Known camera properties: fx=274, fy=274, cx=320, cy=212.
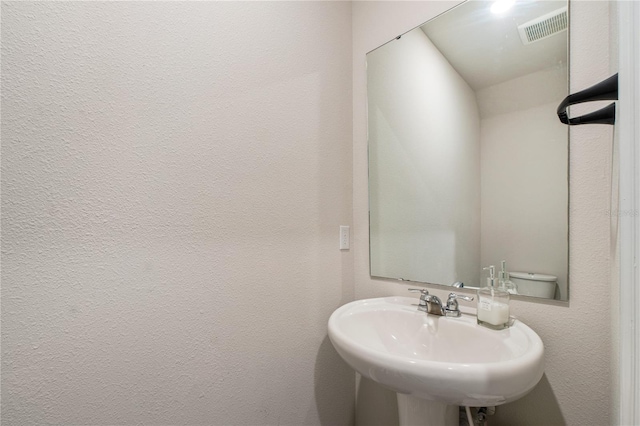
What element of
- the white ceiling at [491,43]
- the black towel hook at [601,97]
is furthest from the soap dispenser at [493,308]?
the white ceiling at [491,43]

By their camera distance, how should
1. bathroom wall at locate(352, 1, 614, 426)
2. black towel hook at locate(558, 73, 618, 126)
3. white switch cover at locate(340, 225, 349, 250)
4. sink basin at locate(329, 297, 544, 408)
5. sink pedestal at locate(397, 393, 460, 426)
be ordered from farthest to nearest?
1. white switch cover at locate(340, 225, 349, 250)
2. sink pedestal at locate(397, 393, 460, 426)
3. bathroom wall at locate(352, 1, 614, 426)
4. sink basin at locate(329, 297, 544, 408)
5. black towel hook at locate(558, 73, 618, 126)

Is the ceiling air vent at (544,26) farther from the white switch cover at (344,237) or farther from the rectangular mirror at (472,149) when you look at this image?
the white switch cover at (344,237)

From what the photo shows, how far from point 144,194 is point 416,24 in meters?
1.21

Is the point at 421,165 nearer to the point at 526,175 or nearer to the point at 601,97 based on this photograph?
the point at 526,175

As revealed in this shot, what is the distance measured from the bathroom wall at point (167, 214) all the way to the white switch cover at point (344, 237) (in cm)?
7

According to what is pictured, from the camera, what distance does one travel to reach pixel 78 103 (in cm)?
65

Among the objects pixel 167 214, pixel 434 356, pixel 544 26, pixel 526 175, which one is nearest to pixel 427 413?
pixel 434 356

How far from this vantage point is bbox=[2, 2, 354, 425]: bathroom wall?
1.97ft

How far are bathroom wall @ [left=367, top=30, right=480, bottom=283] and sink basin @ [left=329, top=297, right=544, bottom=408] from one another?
0.20m

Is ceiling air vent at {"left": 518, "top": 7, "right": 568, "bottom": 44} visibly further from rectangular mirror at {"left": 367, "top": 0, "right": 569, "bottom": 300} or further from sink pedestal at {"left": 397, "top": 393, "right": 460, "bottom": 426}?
sink pedestal at {"left": 397, "top": 393, "right": 460, "bottom": 426}

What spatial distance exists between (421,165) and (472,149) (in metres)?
0.20

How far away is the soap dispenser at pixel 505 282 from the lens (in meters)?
0.91

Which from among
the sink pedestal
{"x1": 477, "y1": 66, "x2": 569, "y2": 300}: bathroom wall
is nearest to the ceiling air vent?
{"x1": 477, "y1": 66, "x2": 569, "y2": 300}: bathroom wall

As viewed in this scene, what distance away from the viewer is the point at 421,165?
1.16m
